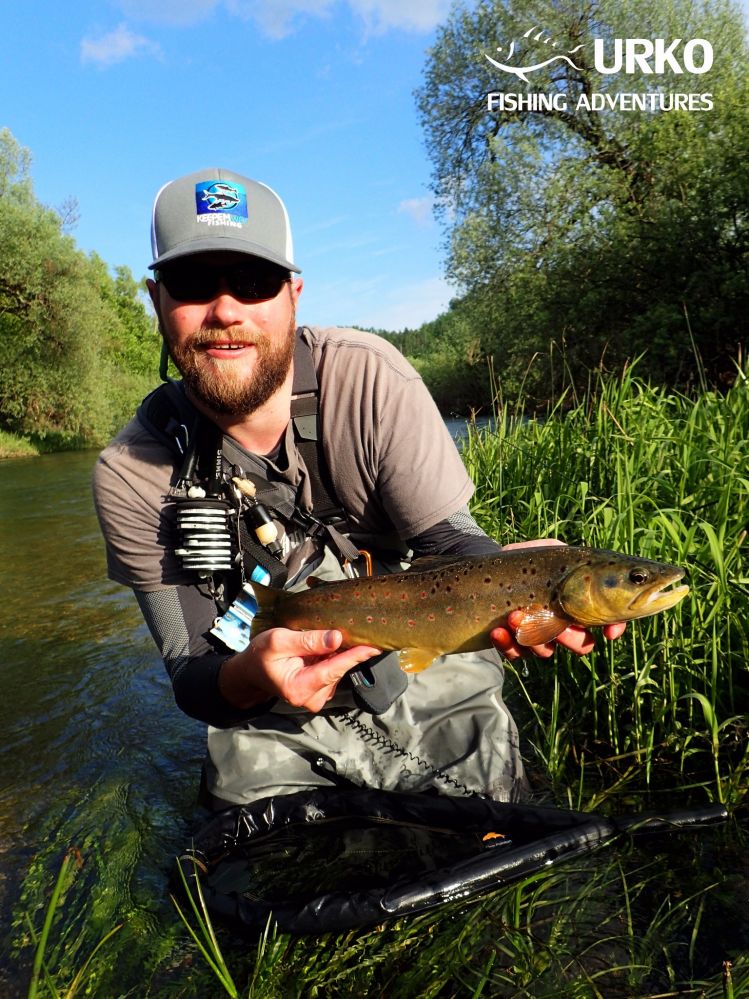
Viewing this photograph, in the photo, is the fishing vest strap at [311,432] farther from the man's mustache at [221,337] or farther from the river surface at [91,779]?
the river surface at [91,779]

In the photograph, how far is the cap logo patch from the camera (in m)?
Answer: 2.95

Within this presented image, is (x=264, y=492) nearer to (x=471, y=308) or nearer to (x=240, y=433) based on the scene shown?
(x=240, y=433)

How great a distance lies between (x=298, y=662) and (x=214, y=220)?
1.68m

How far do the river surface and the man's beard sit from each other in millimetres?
1762

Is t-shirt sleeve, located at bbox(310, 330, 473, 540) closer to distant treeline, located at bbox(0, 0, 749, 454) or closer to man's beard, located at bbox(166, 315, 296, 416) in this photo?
man's beard, located at bbox(166, 315, 296, 416)

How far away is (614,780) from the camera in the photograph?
10.4 feet

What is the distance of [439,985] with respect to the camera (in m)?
2.04

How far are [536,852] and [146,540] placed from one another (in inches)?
72.0

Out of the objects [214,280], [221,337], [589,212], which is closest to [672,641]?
[221,337]

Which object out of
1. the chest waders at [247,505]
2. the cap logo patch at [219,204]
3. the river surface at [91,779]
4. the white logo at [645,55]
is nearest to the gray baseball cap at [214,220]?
the cap logo patch at [219,204]

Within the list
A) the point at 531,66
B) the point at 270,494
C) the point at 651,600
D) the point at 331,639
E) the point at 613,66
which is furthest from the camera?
the point at 531,66

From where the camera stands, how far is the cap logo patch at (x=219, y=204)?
2.95m

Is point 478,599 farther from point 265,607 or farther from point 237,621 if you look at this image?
point 237,621

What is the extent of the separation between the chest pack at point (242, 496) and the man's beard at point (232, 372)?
0.45 feet
